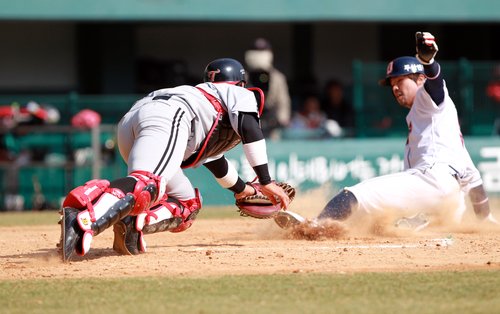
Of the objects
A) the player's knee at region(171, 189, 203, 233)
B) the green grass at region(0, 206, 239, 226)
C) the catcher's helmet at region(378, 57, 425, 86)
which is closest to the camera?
the player's knee at region(171, 189, 203, 233)

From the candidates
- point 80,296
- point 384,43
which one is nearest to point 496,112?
point 384,43

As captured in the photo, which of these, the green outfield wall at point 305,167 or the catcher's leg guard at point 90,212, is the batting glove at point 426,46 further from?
the green outfield wall at point 305,167

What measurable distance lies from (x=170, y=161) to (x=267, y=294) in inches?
52.2

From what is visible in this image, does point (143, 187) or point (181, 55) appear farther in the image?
point (181, 55)

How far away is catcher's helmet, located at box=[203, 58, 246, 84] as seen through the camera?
4543 millimetres

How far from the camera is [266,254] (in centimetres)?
420

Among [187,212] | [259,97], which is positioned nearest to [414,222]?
[259,97]

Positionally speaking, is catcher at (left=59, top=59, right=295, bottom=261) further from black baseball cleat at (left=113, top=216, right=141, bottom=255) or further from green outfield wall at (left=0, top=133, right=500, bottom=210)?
green outfield wall at (left=0, top=133, right=500, bottom=210)

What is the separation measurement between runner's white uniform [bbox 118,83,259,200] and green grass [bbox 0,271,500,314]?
85 cm

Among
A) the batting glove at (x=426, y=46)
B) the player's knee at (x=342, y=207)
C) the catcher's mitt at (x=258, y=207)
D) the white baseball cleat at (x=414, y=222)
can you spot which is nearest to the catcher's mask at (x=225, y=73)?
the catcher's mitt at (x=258, y=207)

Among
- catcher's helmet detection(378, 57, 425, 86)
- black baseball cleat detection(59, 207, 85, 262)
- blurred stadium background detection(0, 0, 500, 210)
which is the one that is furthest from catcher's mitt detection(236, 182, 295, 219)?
blurred stadium background detection(0, 0, 500, 210)

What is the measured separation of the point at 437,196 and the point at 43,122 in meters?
7.56

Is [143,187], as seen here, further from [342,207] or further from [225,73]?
[342,207]

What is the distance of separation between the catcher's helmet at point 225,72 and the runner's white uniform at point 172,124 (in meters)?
0.20
